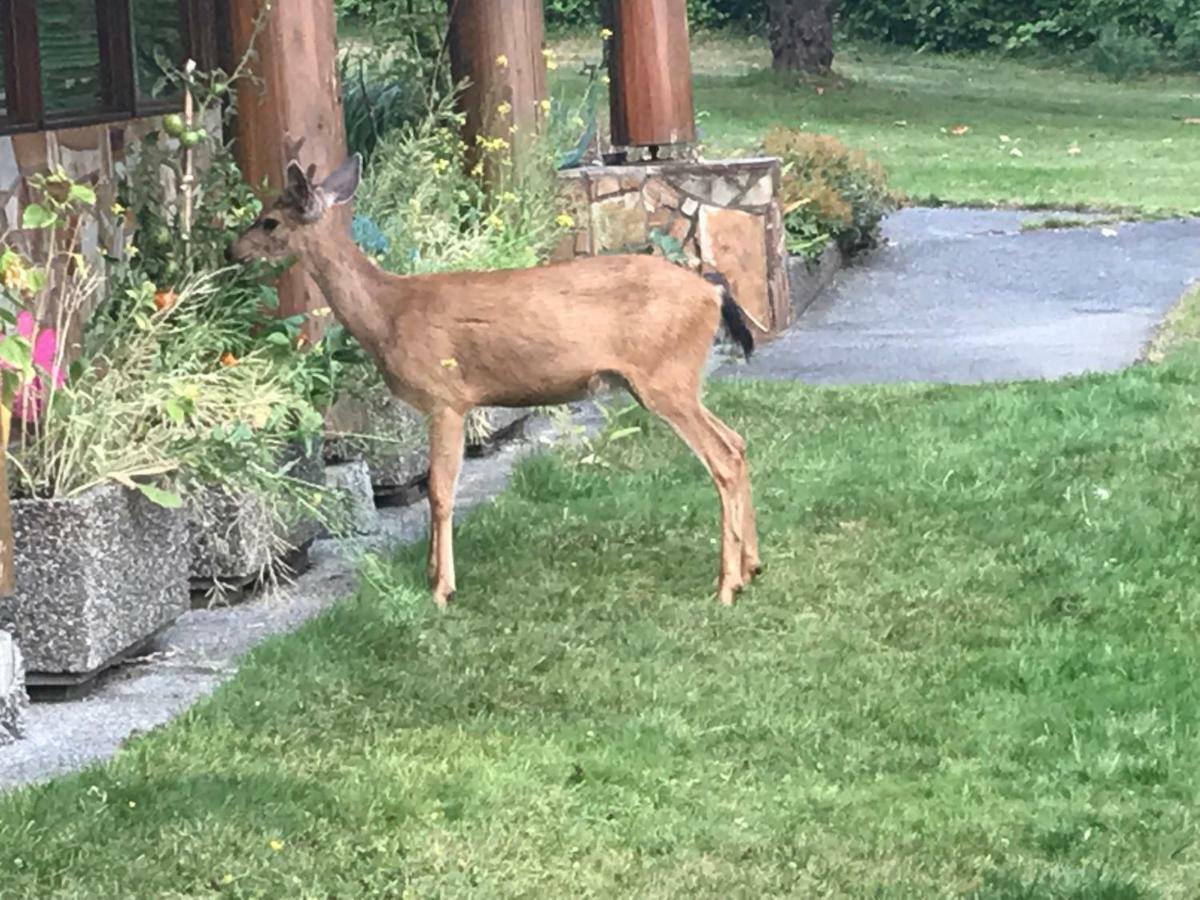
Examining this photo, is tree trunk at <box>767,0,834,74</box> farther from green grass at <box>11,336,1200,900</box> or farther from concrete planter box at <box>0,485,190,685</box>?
concrete planter box at <box>0,485,190,685</box>

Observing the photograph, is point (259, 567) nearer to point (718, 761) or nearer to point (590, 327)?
point (590, 327)

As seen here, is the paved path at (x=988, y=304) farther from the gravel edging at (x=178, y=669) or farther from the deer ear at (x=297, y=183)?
the deer ear at (x=297, y=183)

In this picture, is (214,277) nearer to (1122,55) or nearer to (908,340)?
(908,340)

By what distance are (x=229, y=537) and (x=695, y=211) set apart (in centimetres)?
529

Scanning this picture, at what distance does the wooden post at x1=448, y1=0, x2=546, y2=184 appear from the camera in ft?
30.6

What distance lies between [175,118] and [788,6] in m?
20.8

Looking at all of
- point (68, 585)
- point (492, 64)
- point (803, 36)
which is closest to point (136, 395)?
point (68, 585)

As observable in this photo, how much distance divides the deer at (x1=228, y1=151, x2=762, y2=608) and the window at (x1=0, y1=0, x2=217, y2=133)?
0.82m

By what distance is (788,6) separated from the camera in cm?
2661

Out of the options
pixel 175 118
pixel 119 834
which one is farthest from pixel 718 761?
pixel 175 118

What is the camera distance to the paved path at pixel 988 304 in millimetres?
10227

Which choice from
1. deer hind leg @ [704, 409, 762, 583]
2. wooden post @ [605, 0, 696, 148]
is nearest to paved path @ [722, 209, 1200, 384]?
wooden post @ [605, 0, 696, 148]

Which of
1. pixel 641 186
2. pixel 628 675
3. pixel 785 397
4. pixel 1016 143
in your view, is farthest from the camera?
pixel 1016 143

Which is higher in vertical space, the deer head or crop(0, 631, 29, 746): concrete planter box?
the deer head
